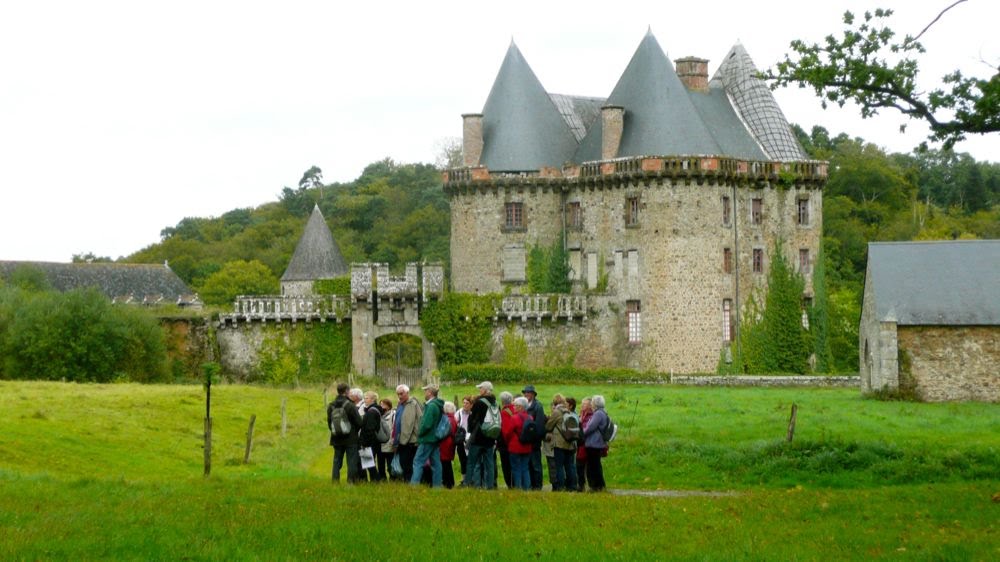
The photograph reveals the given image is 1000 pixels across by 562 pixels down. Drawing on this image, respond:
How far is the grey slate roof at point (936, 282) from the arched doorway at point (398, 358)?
18.4m

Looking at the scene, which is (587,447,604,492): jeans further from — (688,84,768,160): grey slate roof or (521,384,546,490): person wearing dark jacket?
(688,84,768,160): grey slate roof

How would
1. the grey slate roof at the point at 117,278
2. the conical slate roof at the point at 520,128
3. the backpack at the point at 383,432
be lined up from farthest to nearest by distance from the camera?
the grey slate roof at the point at 117,278 → the conical slate roof at the point at 520,128 → the backpack at the point at 383,432

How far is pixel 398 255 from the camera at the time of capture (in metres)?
95.8

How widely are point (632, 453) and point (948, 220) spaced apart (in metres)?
66.4

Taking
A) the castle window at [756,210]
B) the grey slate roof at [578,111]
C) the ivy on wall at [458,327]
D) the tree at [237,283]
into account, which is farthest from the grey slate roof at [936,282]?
the tree at [237,283]

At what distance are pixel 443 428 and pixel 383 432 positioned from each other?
1049mm

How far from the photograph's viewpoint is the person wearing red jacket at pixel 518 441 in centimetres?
2317

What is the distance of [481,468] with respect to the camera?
2377cm

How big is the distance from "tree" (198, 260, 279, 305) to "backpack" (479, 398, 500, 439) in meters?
70.9

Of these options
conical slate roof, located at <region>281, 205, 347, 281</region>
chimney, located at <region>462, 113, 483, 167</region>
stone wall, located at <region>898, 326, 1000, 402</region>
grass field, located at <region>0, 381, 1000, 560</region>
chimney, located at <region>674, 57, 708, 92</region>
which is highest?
chimney, located at <region>674, 57, 708, 92</region>

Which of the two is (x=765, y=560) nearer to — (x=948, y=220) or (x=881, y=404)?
(x=881, y=404)

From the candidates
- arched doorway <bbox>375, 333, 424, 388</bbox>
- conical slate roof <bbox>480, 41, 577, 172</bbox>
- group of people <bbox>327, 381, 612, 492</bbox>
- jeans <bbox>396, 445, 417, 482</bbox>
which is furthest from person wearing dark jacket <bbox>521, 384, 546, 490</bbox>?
conical slate roof <bbox>480, 41, 577, 172</bbox>

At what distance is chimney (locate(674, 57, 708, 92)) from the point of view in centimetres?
6209

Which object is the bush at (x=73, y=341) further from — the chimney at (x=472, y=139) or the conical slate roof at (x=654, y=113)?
the conical slate roof at (x=654, y=113)
